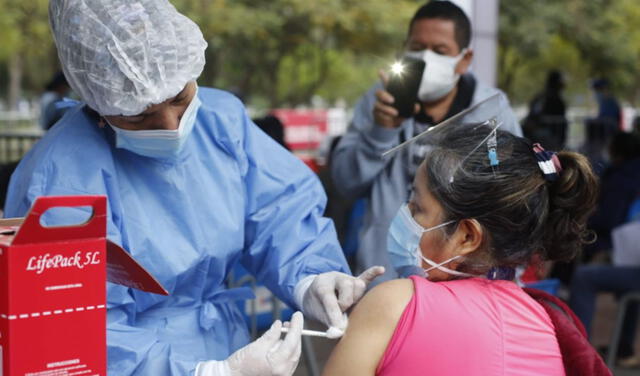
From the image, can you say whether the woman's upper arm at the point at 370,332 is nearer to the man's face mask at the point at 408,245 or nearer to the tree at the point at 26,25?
the man's face mask at the point at 408,245

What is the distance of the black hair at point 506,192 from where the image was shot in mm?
1860

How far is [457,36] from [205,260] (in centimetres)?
156

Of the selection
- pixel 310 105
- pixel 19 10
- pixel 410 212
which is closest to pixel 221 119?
pixel 410 212

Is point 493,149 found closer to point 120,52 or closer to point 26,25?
point 120,52

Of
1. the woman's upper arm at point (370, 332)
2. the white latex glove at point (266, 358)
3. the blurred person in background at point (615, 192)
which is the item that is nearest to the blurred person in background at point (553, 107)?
the blurred person in background at point (615, 192)

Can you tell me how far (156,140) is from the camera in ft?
6.09

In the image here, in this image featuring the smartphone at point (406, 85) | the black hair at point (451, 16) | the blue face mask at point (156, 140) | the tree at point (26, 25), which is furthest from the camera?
the tree at point (26, 25)

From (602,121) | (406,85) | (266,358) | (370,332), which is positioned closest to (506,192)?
(370,332)

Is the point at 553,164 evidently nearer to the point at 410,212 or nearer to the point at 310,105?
the point at 410,212

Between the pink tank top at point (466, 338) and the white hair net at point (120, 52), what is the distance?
0.66m

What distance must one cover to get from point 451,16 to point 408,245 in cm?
134

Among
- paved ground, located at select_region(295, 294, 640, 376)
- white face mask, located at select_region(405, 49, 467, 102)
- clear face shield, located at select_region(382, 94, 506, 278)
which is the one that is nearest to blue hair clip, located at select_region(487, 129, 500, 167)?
clear face shield, located at select_region(382, 94, 506, 278)

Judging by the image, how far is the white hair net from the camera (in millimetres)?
1744

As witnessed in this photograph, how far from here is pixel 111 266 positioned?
1.56 meters
